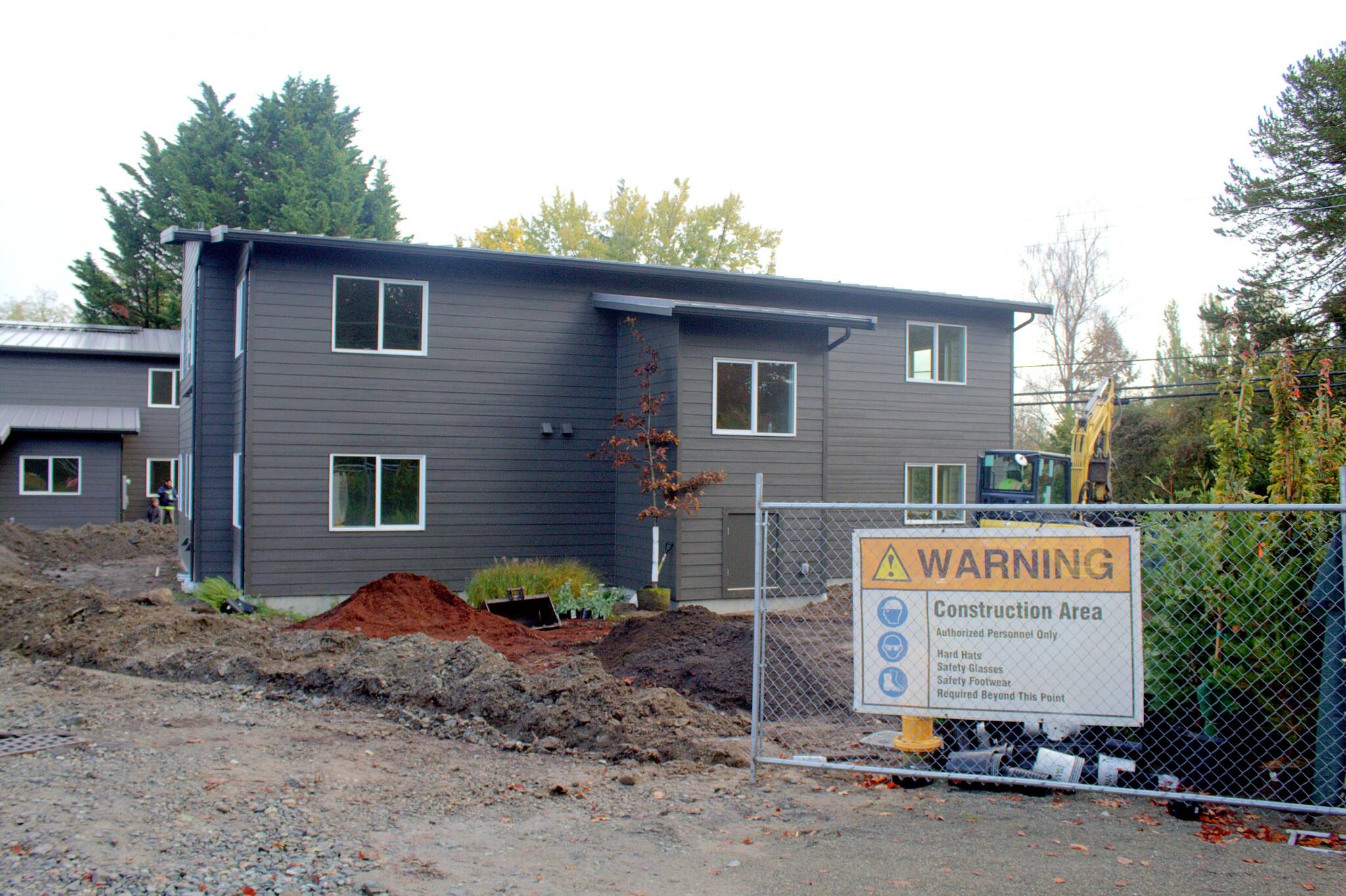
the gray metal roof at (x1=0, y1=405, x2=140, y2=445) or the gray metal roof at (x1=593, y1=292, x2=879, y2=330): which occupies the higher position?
the gray metal roof at (x1=593, y1=292, x2=879, y2=330)

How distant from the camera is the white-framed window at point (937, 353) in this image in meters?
19.7

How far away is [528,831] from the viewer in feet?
17.8

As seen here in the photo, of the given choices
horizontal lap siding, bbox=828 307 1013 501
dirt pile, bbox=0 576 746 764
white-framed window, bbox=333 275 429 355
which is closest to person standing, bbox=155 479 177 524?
white-framed window, bbox=333 275 429 355

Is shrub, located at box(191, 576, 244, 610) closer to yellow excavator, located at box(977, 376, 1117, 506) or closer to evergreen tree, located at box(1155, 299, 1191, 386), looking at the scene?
yellow excavator, located at box(977, 376, 1117, 506)

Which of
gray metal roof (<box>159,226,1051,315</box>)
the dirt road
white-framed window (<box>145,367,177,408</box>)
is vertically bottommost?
the dirt road

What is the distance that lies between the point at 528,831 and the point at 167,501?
29357 millimetres

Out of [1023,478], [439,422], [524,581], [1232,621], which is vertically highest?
[439,422]

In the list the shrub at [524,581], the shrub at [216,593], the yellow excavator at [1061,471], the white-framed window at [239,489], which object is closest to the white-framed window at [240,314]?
the white-framed window at [239,489]

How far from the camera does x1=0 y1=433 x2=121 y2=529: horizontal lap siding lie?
2864 centimetres

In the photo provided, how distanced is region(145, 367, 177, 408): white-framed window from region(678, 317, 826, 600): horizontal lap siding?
75.4 feet

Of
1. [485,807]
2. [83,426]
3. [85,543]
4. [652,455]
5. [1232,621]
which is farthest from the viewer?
[83,426]

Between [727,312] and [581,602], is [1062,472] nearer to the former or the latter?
[727,312]

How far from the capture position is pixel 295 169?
129 ft

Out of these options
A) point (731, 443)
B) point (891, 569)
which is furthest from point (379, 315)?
point (891, 569)
